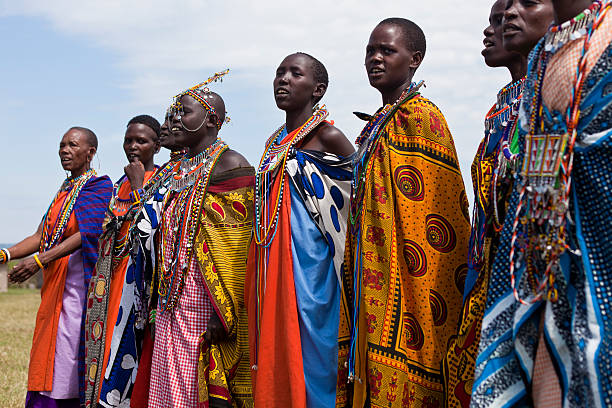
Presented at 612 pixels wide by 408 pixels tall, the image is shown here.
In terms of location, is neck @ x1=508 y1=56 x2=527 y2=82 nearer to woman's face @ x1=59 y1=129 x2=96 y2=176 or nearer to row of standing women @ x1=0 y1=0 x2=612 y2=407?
row of standing women @ x1=0 y1=0 x2=612 y2=407

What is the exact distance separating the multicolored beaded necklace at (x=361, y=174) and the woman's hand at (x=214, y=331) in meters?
1.37

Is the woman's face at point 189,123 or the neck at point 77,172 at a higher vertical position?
the woman's face at point 189,123

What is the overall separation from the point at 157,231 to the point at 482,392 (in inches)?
140

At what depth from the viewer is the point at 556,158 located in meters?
2.35

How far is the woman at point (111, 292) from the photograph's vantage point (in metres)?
5.50

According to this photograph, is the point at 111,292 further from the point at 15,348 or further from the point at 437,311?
the point at 15,348

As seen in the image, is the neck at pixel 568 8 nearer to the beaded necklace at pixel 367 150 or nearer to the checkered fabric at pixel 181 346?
the beaded necklace at pixel 367 150

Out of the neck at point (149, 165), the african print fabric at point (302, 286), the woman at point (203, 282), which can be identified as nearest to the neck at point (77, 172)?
the neck at point (149, 165)

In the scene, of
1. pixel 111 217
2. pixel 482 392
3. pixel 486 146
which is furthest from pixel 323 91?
pixel 482 392

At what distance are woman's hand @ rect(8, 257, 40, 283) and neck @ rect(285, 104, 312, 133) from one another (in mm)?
2889

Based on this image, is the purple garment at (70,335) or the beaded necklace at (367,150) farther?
the purple garment at (70,335)

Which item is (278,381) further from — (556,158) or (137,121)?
(137,121)

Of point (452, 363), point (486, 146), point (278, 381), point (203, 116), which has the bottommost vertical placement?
point (278, 381)

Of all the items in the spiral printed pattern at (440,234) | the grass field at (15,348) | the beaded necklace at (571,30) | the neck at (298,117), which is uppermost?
the neck at (298,117)
